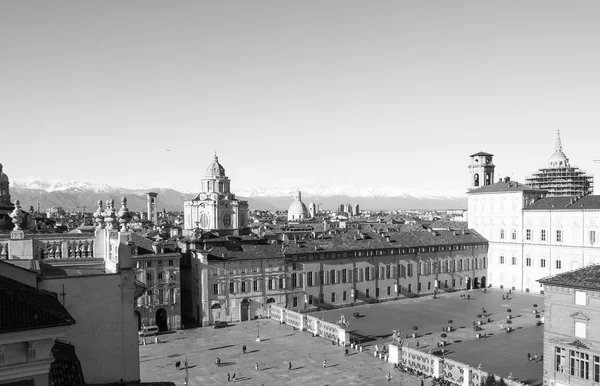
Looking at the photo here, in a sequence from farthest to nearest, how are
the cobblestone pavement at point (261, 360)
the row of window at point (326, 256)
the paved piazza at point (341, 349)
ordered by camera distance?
1. the row of window at point (326, 256)
2. the paved piazza at point (341, 349)
3. the cobblestone pavement at point (261, 360)

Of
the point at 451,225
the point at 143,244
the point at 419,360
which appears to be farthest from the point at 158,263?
the point at 451,225

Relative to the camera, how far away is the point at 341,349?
163 ft

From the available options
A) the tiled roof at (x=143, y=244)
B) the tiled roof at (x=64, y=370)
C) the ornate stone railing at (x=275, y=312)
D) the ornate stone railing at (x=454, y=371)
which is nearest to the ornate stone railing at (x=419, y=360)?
the ornate stone railing at (x=454, y=371)

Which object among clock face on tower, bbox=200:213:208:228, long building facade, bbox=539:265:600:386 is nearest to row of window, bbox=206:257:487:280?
clock face on tower, bbox=200:213:208:228

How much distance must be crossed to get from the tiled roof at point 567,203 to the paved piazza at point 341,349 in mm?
18215

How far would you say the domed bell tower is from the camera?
9850 centimetres

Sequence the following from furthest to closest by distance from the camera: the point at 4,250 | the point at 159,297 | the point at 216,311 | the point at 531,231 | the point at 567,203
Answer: the point at 531,231 < the point at 567,203 < the point at 216,311 < the point at 159,297 < the point at 4,250

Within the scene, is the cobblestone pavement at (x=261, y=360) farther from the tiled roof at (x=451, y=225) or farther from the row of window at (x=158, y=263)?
the tiled roof at (x=451, y=225)

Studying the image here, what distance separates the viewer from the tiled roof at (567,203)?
76.6 metres

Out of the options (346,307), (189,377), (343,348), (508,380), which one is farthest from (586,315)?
(346,307)

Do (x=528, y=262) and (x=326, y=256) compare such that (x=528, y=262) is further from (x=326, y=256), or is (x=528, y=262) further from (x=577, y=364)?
(x=577, y=364)

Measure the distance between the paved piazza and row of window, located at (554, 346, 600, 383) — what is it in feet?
27.9

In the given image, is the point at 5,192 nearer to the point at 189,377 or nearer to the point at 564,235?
the point at 189,377

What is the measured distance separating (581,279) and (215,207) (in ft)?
237
